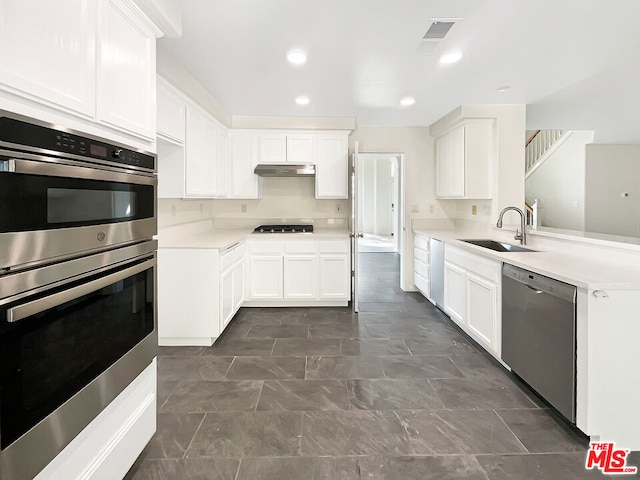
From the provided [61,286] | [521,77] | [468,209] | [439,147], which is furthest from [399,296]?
[61,286]

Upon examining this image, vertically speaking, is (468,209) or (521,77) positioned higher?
(521,77)

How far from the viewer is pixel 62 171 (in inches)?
40.1

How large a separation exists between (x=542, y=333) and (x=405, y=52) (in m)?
2.11

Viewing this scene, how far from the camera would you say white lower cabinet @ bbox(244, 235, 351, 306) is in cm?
412

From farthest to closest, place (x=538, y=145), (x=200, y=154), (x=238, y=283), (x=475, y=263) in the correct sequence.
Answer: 1. (x=538, y=145)
2. (x=238, y=283)
3. (x=200, y=154)
4. (x=475, y=263)

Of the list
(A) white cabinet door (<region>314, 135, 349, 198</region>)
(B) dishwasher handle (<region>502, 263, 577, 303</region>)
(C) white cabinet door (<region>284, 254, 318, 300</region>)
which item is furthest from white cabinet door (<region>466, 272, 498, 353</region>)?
(A) white cabinet door (<region>314, 135, 349, 198</region>)

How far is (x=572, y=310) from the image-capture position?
5.95ft

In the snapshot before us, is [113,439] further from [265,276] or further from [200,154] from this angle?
[265,276]

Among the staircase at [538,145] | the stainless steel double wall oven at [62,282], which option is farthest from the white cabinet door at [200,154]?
the staircase at [538,145]

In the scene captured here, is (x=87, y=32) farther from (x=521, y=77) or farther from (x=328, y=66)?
(x=521, y=77)

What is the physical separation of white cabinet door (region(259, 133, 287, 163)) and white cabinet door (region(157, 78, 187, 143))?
4.84ft

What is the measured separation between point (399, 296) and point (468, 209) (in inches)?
57.9

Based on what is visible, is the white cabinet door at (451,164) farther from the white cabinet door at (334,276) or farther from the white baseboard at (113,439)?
the white baseboard at (113,439)

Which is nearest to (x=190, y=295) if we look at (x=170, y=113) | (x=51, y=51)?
(x=170, y=113)
